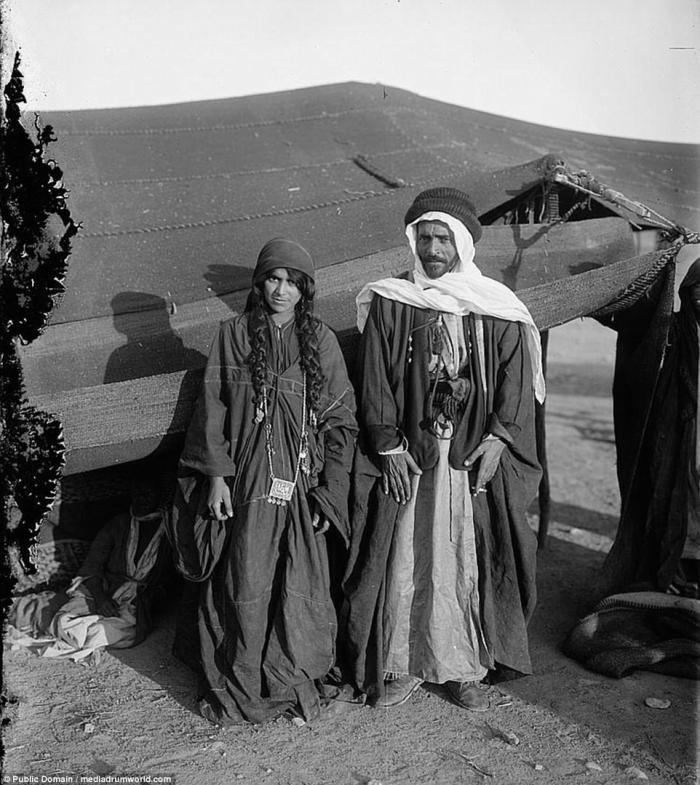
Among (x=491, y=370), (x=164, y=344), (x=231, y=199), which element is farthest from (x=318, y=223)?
(x=491, y=370)

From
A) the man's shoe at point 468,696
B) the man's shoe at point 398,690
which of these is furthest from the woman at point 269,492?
the man's shoe at point 468,696

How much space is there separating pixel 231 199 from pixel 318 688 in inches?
107

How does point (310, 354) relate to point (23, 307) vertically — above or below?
below

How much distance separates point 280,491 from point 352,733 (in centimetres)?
101

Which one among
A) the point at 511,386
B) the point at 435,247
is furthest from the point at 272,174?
the point at 511,386

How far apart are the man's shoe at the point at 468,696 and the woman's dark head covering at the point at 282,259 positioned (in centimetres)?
184

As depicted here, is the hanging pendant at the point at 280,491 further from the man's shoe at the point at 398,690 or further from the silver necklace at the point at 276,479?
the man's shoe at the point at 398,690

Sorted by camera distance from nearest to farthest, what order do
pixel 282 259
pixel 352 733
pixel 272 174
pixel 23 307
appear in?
pixel 282 259
pixel 352 733
pixel 23 307
pixel 272 174

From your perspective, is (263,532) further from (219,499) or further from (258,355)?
(258,355)

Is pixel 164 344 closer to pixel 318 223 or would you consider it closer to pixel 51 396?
pixel 51 396

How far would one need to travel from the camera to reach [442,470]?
338 centimetres

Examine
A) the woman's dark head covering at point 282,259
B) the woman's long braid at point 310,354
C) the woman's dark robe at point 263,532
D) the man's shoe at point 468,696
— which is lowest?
the man's shoe at point 468,696

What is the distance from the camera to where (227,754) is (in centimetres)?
312

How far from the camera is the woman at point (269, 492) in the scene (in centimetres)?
325
